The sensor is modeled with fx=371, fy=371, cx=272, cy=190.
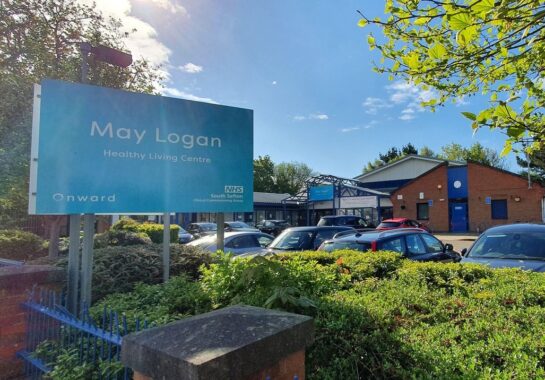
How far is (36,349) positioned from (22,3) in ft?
36.6

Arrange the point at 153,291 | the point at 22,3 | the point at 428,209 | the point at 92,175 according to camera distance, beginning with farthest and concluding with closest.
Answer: the point at 428,209, the point at 22,3, the point at 92,175, the point at 153,291

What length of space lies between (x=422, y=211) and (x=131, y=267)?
33.8 metres

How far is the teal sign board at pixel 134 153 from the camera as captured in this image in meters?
4.00

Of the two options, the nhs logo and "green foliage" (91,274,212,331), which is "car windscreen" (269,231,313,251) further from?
"green foliage" (91,274,212,331)

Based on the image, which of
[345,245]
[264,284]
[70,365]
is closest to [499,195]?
[345,245]

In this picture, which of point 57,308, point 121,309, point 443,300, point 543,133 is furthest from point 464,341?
point 57,308

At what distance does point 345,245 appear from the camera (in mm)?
7789

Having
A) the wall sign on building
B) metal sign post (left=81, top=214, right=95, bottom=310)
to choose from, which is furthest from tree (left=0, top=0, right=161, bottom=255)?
the wall sign on building

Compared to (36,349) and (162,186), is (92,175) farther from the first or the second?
(36,349)

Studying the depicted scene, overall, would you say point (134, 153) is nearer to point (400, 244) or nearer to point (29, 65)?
point (400, 244)

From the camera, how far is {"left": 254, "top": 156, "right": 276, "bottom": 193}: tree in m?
69.7

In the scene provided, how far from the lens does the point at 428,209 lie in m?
34.2

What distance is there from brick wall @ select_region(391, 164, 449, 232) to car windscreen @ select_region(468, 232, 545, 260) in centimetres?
2790

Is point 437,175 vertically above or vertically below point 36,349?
above
